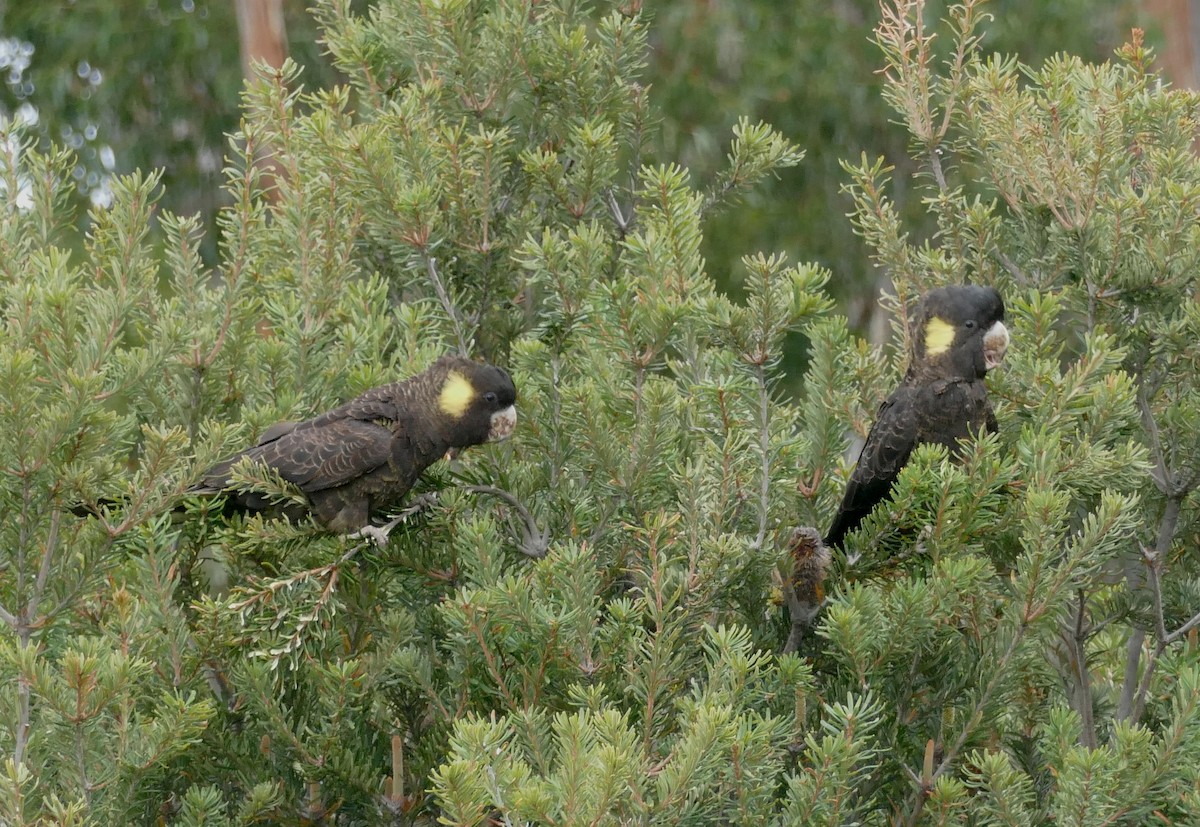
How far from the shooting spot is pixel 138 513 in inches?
85.4

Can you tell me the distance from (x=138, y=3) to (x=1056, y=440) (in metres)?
9.14

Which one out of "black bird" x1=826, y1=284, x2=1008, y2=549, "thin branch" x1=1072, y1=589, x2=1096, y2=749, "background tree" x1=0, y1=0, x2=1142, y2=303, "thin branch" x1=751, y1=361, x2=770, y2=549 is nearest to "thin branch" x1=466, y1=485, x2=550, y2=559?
"thin branch" x1=751, y1=361, x2=770, y2=549

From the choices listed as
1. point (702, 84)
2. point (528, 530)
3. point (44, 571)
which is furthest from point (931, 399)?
point (702, 84)

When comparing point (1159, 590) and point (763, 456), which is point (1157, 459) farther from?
point (763, 456)

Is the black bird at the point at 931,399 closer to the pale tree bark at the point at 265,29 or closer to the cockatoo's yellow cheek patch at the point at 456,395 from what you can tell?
the cockatoo's yellow cheek patch at the point at 456,395

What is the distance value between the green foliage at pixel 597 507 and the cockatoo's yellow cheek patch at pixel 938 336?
3.2 inches

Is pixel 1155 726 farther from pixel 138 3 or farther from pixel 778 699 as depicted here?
pixel 138 3

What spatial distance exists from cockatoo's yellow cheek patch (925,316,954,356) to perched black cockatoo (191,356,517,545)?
0.91m

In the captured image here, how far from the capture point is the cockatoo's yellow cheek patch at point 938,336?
2.75 meters

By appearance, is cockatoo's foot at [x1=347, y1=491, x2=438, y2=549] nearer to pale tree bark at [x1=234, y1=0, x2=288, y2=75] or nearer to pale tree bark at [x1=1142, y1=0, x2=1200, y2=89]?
pale tree bark at [x1=234, y1=0, x2=288, y2=75]

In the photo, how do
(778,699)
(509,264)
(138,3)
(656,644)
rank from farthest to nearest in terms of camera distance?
(138,3) → (509,264) → (778,699) → (656,644)

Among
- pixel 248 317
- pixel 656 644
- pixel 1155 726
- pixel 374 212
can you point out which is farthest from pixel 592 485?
pixel 1155 726

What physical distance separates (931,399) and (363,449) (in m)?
1.23

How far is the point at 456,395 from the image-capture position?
8.25 ft
